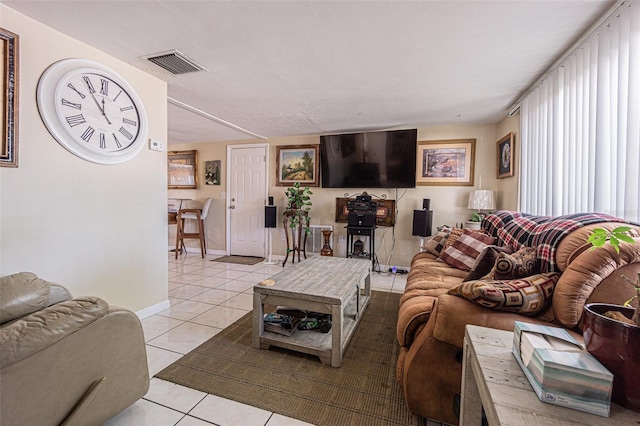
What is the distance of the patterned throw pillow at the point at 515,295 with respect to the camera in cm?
113

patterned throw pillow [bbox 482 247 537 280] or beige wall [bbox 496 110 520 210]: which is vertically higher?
beige wall [bbox 496 110 520 210]

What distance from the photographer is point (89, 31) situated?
5.94 ft

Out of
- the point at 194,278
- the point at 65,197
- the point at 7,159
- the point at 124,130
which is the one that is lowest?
the point at 194,278

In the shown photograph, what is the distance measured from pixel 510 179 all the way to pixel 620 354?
3212 millimetres

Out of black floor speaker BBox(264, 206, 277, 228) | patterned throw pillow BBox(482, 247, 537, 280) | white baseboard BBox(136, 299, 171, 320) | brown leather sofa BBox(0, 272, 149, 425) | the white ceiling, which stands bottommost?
white baseboard BBox(136, 299, 171, 320)

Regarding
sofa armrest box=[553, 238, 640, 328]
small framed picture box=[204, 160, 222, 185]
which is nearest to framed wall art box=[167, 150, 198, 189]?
small framed picture box=[204, 160, 222, 185]

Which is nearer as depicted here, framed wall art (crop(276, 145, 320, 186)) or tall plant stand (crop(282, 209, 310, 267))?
tall plant stand (crop(282, 209, 310, 267))

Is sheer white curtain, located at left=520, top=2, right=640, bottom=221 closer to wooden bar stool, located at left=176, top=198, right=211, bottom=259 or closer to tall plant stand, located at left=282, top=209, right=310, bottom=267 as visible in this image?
tall plant stand, located at left=282, top=209, right=310, bottom=267

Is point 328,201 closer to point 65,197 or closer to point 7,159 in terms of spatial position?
point 65,197

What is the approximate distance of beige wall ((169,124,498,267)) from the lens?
3795 millimetres

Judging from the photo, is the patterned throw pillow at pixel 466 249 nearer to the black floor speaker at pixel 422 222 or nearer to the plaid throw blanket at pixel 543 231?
the plaid throw blanket at pixel 543 231

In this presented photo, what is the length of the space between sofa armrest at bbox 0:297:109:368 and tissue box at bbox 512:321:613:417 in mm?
1510

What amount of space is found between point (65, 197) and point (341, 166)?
322 cm

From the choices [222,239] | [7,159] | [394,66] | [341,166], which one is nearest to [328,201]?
[341,166]
